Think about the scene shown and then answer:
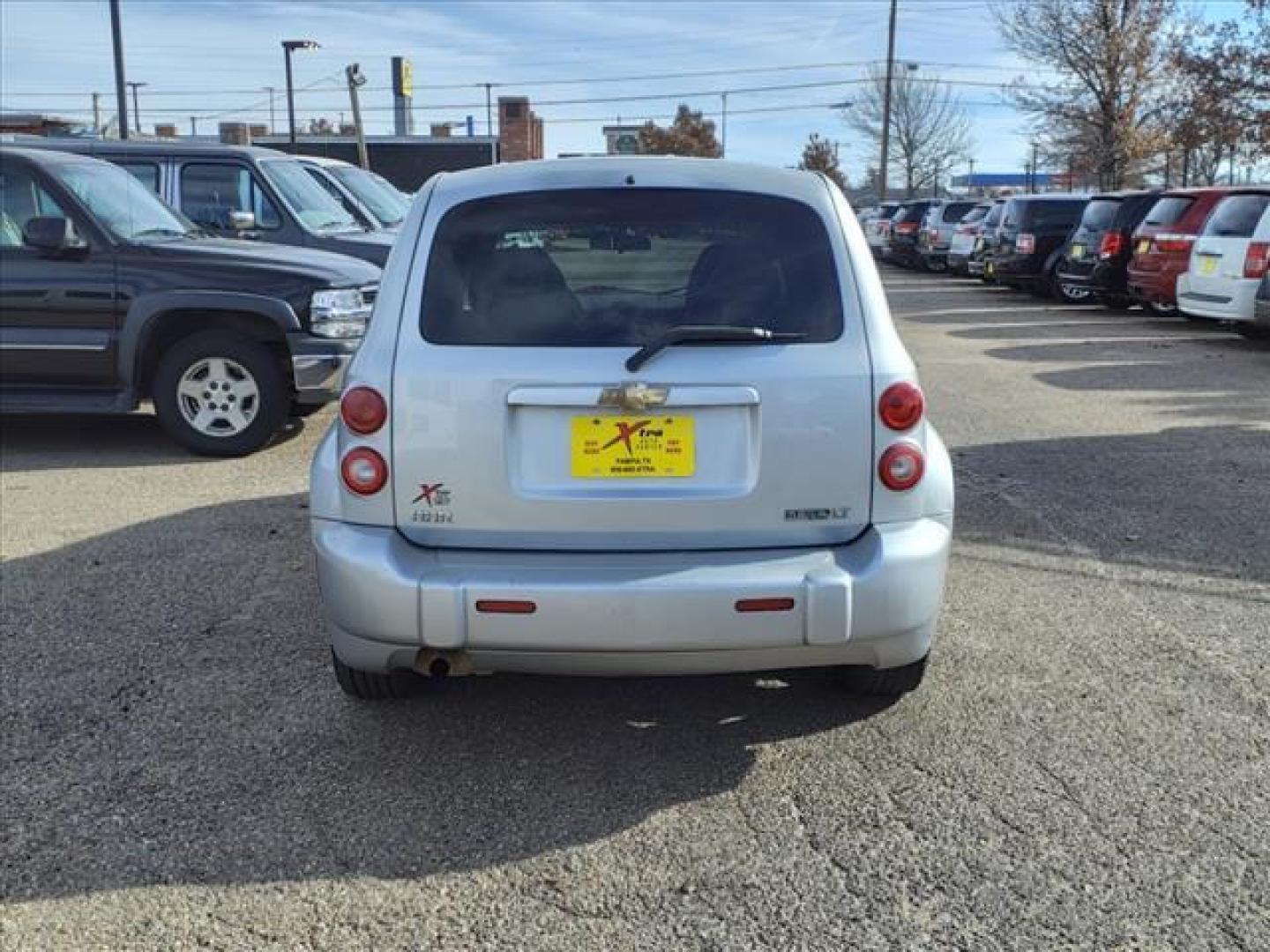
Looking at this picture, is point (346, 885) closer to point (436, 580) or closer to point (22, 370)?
point (436, 580)

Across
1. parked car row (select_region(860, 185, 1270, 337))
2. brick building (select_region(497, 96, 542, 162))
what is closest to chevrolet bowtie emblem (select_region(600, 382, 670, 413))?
parked car row (select_region(860, 185, 1270, 337))

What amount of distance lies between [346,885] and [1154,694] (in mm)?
2694

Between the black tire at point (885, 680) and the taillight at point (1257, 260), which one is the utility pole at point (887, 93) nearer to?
the taillight at point (1257, 260)

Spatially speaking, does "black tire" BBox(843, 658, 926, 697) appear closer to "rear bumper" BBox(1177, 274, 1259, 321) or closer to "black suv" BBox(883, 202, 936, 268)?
"rear bumper" BBox(1177, 274, 1259, 321)

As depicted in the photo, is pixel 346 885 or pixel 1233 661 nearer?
pixel 346 885

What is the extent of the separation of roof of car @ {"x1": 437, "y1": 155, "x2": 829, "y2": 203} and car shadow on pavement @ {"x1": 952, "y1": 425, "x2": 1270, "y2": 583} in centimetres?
280

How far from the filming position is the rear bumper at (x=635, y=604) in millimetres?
3104

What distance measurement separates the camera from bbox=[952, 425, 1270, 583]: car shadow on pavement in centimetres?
561

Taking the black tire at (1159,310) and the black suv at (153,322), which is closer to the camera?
the black suv at (153,322)

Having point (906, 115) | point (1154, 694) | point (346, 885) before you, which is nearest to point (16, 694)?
point (346, 885)

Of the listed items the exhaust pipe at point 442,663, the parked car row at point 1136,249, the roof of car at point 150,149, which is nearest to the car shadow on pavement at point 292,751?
the exhaust pipe at point 442,663

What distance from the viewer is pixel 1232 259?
12.7 m

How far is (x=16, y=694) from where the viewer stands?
402 centimetres

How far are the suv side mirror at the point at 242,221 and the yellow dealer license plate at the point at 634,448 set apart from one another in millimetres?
7389
